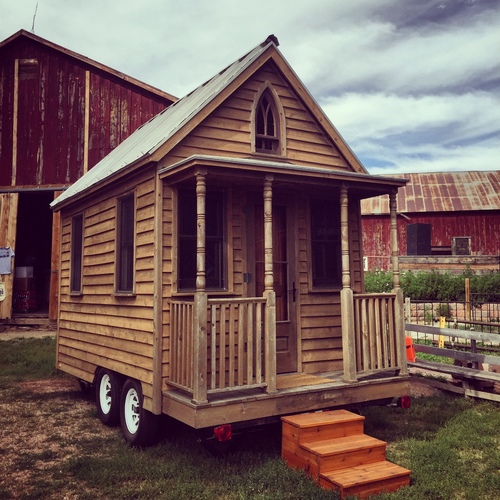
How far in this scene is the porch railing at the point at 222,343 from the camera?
6.02 m

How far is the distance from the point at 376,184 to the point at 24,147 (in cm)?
1435

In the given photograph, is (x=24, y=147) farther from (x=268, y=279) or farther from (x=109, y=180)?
(x=268, y=279)

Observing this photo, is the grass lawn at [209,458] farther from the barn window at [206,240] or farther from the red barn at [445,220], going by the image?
the red barn at [445,220]

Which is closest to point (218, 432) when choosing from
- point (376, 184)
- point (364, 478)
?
point (364, 478)

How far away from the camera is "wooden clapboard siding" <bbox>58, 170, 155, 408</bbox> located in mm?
7023

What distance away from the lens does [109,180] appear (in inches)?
319

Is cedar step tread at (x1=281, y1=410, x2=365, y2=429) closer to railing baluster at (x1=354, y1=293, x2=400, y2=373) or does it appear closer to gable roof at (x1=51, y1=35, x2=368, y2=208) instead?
railing baluster at (x1=354, y1=293, x2=400, y2=373)

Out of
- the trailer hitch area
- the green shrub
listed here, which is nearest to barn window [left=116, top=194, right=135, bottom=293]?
the trailer hitch area

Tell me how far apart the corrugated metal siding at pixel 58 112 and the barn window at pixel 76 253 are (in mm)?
7976

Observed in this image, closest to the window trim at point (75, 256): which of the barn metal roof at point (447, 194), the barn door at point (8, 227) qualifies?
the barn door at point (8, 227)

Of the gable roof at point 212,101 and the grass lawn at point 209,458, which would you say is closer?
the grass lawn at point 209,458

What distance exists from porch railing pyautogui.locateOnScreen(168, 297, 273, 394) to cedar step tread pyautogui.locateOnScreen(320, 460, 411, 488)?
1.33 m

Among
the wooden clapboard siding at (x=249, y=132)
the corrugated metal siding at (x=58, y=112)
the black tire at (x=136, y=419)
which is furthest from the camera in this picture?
the corrugated metal siding at (x=58, y=112)

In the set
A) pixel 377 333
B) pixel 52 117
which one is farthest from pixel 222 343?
pixel 52 117
